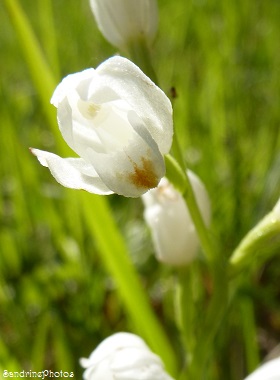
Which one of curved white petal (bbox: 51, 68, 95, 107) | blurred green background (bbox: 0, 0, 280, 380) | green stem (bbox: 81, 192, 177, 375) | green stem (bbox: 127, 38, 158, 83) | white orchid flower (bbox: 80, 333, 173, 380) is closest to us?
curved white petal (bbox: 51, 68, 95, 107)

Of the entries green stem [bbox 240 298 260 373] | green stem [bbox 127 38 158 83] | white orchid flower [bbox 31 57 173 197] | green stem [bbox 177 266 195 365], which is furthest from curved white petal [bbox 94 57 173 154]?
green stem [bbox 240 298 260 373]

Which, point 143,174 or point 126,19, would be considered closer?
point 143,174

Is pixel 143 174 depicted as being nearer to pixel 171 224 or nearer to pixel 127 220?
pixel 171 224

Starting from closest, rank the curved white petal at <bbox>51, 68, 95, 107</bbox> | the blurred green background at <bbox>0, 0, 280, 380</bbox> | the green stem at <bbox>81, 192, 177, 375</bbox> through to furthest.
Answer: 1. the curved white petal at <bbox>51, 68, 95, 107</bbox>
2. the green stem at <bbox>81, 192, 177, 375</bbox>
3. the blurred green background at <bbox>0, 0, 280, 380</bbox>

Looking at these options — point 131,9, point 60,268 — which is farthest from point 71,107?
point 60,268

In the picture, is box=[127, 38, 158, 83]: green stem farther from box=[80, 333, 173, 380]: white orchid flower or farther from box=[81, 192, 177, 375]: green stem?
box=[80, 333, 173, 380]: white orchid flower

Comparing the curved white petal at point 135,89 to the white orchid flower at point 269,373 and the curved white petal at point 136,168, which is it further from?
the white orchid flower at point 269,373

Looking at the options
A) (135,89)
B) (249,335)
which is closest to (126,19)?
(135,89)

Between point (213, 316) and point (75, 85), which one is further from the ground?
point (75, 85)
